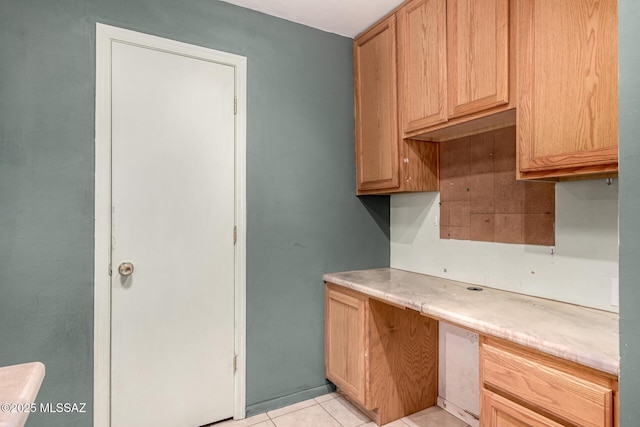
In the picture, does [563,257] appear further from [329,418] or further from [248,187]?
[248,187]

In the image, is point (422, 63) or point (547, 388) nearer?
point (547, 388)

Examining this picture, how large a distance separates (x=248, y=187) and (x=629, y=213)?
186cm

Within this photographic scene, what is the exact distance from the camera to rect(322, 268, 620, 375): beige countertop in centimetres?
115

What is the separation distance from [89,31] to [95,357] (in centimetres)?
169

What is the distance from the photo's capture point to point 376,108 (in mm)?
2449

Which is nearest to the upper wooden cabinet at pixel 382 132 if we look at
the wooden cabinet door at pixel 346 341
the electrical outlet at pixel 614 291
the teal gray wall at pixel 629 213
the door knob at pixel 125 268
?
the wooden cabinet door at pixel 346 341

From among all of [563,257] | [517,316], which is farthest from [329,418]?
[563,257]

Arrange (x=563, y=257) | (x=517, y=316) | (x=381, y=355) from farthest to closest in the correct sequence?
(x=381, y=355)
(x=563, y=257)
(x=517, y=316)

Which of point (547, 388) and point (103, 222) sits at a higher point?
point (103, 222)

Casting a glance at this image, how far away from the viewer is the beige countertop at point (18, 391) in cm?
68

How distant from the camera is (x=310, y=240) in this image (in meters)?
2.50

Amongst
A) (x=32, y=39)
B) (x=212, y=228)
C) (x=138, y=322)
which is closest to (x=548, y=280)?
(x=212, y=228)

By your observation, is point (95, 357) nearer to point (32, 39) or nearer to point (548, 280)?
point (32, 39)

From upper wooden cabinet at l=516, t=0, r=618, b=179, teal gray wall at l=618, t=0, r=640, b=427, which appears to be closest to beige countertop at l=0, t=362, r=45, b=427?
teal gray wall at l=618, t=0, r=640, b=427
